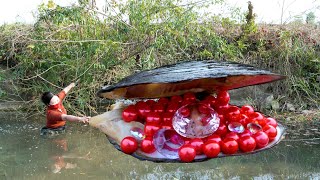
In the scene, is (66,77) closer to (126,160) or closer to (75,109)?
(75,109)

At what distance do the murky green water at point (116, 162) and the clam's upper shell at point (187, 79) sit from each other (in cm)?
301

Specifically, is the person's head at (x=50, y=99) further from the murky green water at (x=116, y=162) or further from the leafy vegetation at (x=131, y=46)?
the leafy vegetation at (x=131, y=46)

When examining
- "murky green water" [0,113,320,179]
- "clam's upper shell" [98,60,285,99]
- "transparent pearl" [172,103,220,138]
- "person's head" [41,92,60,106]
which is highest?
"clam's upper shell" [98,60,285,99]

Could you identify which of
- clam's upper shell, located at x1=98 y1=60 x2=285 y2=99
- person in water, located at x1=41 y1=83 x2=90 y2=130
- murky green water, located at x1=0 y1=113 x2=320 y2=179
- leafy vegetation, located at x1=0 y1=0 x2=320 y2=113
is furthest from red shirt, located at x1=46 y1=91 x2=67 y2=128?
leafy vegetation, located at x1=0 y1=0 x2=320 y2=113

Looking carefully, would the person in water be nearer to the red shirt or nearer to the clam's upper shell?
the red shirt

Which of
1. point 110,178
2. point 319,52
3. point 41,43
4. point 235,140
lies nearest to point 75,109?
point 41,43

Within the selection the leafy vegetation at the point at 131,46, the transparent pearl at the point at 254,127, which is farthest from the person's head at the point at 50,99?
the leafy vegetation at the point at 131,46

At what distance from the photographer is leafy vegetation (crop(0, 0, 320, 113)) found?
5.62 meters

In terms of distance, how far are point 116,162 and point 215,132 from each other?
143 inches

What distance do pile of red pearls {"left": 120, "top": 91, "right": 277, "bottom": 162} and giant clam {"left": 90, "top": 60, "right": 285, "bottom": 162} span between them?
22mm

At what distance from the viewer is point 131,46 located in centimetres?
605

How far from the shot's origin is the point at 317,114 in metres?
6.54

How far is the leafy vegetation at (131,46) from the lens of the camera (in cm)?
562

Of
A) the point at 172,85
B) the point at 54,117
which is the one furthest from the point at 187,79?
the point at 54,117
